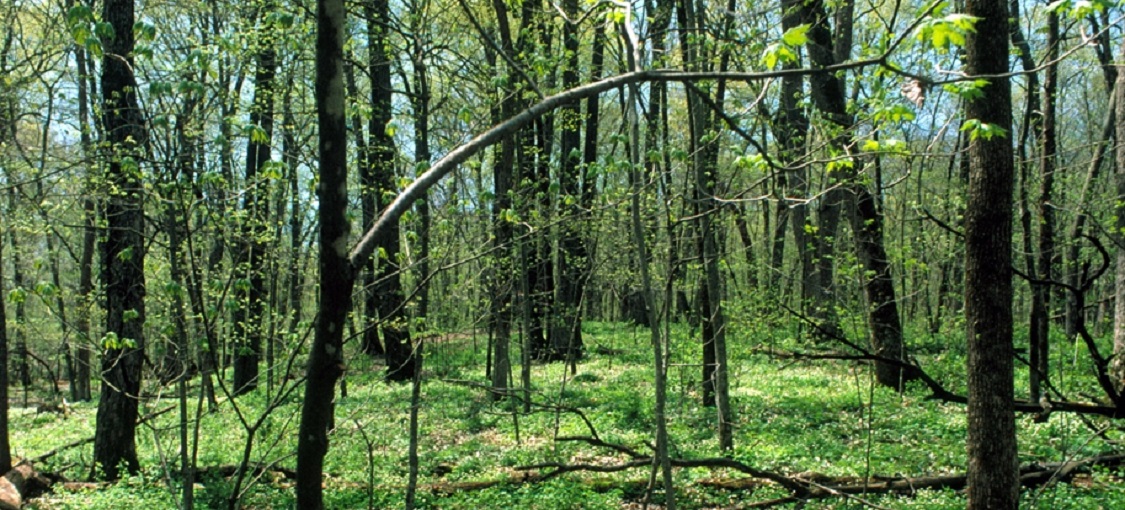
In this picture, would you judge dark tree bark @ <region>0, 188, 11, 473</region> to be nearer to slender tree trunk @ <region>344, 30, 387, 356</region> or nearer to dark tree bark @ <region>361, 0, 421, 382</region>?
slender tree trunk @ <region>344, 30, 387, 356</region>

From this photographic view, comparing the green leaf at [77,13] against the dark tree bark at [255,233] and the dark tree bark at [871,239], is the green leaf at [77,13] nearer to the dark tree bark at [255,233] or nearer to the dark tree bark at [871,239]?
the dark tree bark at [255,233]

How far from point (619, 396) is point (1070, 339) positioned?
10491 mm

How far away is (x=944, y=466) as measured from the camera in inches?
274

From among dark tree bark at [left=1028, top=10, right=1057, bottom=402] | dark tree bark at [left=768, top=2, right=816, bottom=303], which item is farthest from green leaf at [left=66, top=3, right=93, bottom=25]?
dark tree bark at [left=768, top=2, right=816, bottom=303]

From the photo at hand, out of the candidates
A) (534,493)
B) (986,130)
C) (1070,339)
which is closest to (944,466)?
(534,493)

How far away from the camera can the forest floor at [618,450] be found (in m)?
6.15

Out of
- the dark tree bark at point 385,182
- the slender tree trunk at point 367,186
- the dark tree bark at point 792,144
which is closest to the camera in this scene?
the dark tree bark at point 385,182

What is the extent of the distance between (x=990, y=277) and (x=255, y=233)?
24.6 feet

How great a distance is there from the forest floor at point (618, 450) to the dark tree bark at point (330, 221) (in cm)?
193

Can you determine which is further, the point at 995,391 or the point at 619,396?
the point at 619,396

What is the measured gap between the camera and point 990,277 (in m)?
4.26

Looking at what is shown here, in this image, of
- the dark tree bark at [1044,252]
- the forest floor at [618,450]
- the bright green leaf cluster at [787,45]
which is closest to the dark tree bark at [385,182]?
the forest floor at [618,450]

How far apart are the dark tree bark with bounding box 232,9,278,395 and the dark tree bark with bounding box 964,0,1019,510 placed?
4.29 metres

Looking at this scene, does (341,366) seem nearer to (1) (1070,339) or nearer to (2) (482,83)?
(2) (482,83)
